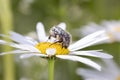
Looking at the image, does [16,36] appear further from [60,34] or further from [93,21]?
[93,21]

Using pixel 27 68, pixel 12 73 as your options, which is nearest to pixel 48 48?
pixel 12 73

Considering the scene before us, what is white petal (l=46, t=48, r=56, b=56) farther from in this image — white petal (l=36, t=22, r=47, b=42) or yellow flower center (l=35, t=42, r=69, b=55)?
white petal (l=36, t=22, r=47, b=42)

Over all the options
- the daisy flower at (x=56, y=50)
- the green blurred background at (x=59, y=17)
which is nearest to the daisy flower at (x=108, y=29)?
the green blurred background at (x=59, y=17)

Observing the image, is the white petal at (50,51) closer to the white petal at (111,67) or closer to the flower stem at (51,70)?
the flower stem at (51,70)

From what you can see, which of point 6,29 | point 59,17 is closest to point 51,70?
point 6,29

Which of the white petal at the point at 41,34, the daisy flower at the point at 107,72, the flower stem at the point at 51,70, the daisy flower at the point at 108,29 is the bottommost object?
the flower stem at the point at 51,70

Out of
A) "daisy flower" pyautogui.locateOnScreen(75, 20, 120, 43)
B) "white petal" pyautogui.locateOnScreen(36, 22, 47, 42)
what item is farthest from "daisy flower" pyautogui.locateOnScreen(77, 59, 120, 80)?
"white petal" pyautogui.locateOnScreen(36, 22, 47, 42)
